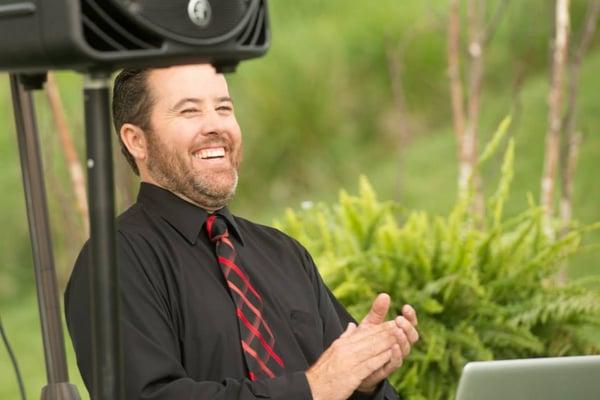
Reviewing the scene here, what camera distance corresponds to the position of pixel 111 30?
1121mm

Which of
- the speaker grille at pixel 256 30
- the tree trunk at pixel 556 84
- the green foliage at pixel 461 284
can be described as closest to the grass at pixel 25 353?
the green foliage at pixel 461 284

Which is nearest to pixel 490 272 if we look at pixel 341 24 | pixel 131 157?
pixel 131 157

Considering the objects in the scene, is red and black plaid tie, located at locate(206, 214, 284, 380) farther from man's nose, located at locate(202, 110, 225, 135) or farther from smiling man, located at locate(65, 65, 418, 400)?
man's nose, located at locate(202, 110, 225, 135)

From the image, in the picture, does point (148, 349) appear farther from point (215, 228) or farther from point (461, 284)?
point (461, 284)

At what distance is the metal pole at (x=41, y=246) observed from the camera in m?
1.34

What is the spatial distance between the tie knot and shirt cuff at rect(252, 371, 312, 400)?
323 millimetres

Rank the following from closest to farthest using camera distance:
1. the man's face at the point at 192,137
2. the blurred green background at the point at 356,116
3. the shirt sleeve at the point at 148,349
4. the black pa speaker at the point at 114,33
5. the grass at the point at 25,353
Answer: the black pa speaker at the point at 114,33
the shirt sleeve at the point at 148,349
the man's face at the point at 192,137
the grass at the point at 25,353
the blurred green background at the point at 356,116

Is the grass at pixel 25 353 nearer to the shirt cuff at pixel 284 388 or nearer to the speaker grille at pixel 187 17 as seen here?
the shirt cuff at pixel 284 388

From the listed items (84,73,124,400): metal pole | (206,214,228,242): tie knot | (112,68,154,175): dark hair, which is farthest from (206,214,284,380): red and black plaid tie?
(84,73,124,400): metal pole

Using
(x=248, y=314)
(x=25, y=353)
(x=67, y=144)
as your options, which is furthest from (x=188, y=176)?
(x=25, y=353)

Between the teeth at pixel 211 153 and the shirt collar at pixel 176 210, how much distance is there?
0.29 ft

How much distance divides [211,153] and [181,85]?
0.13m

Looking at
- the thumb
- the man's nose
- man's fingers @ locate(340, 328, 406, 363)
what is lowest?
man's fingers @ locate(340, 328, 406, 363)

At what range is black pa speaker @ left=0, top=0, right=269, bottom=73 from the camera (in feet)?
3.54
